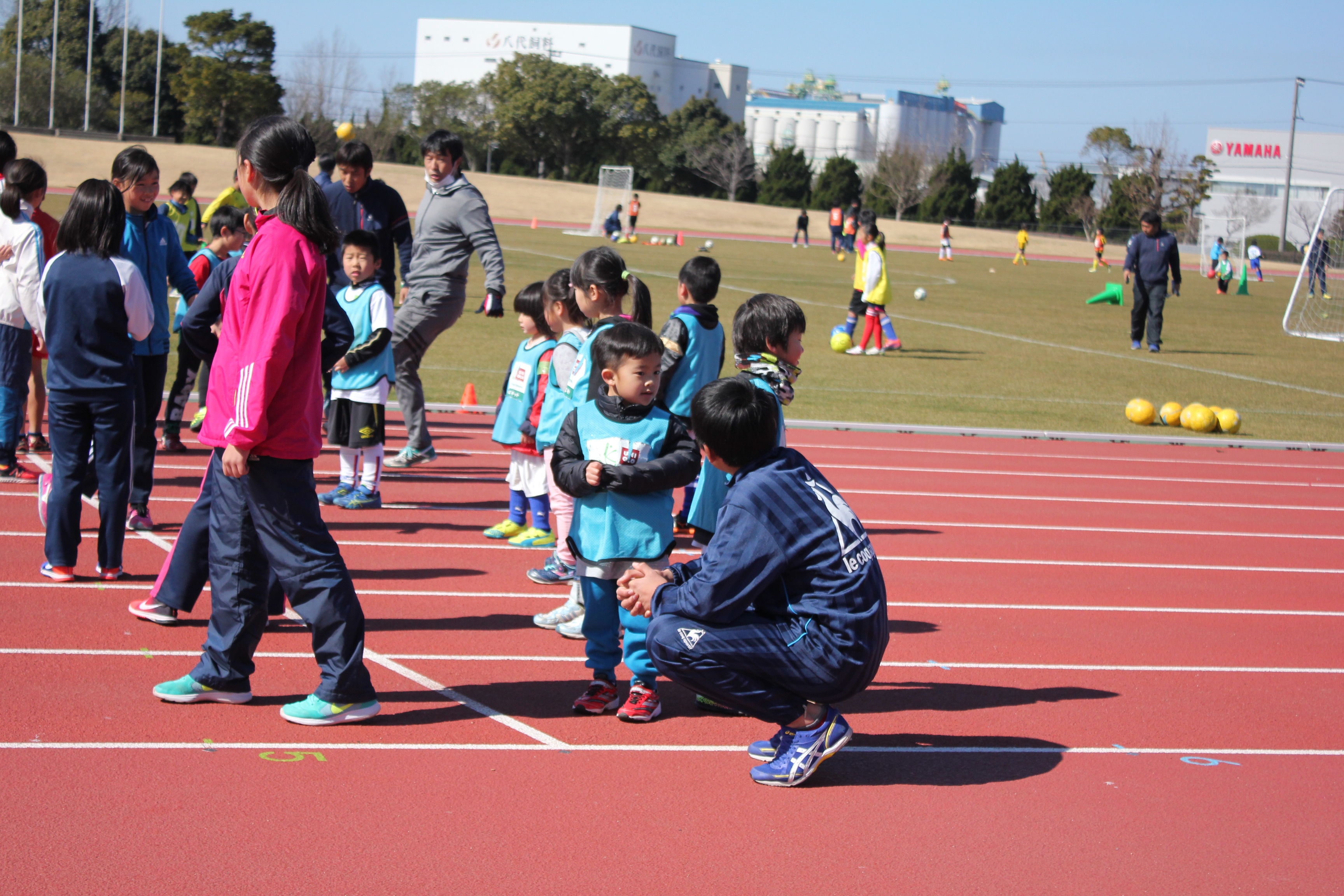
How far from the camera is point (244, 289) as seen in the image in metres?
3.99

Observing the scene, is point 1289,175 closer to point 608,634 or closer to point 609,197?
point 609,197

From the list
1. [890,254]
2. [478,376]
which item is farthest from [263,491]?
[890,254]

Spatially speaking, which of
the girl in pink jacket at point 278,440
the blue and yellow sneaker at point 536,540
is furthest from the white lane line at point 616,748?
the blue and yellow sneaker at point 536,540

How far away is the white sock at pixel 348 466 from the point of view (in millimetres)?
7586

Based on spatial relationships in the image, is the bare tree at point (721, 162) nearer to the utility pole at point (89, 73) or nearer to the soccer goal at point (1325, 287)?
the utility pole at point (89, 73)

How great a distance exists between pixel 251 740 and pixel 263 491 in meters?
0.86

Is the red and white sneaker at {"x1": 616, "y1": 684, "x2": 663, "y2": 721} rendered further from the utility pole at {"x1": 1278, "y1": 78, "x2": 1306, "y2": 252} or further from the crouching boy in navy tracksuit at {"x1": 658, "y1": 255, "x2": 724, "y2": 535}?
the utility pole at {"x1": 1278, "y1": 78, "x2": 1306, "y2": 252}

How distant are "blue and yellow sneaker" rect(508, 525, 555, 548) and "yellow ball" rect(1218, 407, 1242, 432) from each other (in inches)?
336

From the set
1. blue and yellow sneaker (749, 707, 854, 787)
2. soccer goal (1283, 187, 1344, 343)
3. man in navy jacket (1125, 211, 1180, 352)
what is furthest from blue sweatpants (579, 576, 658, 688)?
soccer goal (1283, 187, 1344, 343)

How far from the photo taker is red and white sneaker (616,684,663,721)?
4414 millimetres

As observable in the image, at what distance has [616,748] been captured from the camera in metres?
4.20

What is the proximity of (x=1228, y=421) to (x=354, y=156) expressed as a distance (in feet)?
30.7

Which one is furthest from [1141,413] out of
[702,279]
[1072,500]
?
[702,279]

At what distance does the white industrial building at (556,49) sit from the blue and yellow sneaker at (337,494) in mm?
130197
